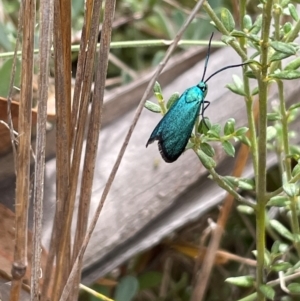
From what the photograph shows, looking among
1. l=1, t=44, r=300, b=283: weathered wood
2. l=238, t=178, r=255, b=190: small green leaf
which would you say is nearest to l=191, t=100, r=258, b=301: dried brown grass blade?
l=1, t=44, r=300, b=283: weathered wood

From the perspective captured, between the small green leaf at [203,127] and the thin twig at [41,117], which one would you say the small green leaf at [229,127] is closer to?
the small green leaf at [203,127]

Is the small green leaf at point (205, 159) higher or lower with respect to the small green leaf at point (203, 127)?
lower

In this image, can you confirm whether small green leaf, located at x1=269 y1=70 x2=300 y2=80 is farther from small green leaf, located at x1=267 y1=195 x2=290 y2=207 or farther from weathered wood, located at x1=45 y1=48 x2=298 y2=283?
weathered wood, located at x1=45 y1=48 x2=298 y2=283

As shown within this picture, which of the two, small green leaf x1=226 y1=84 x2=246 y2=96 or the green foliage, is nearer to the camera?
the green foliage

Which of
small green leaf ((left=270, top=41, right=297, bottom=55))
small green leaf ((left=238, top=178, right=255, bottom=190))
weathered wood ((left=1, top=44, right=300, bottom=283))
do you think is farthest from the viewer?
weathered wood ((left=1, top=44, right=300, bottom=283))

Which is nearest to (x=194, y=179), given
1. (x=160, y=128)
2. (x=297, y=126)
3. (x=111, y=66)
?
(x=297, y=126)

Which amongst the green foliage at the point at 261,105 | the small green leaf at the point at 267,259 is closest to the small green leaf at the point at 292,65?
the green foliage at the point at 261,105
